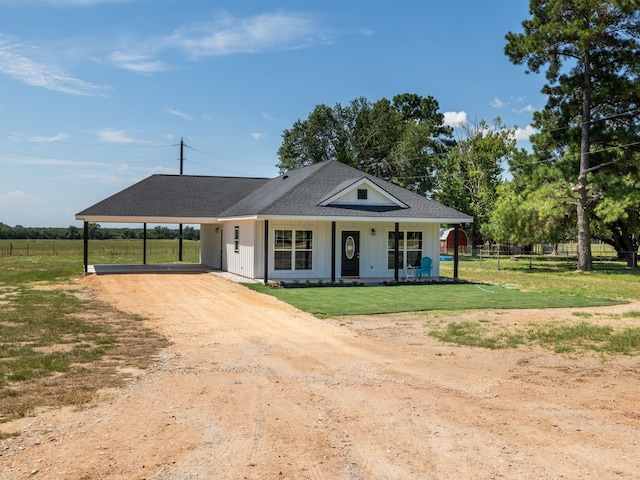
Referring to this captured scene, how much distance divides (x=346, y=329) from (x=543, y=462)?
6.98 m

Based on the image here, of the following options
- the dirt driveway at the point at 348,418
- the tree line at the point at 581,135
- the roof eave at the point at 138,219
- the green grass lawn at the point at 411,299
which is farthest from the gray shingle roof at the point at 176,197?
the dirt driveway at the point at 348,418

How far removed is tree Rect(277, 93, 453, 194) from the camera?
5022cm

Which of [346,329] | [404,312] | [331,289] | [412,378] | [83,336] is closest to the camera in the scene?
[412,378]

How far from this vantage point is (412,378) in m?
7.73

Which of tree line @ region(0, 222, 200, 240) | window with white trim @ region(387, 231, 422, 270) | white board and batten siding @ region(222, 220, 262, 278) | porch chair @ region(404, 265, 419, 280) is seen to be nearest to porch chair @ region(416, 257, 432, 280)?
porch chair @ region(404, 265, 419, 280)

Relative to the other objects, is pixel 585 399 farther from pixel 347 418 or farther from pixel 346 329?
pixel 346 329

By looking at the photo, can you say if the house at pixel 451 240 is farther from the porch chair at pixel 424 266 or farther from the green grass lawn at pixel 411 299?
the green grass lawn at pixel 411 299

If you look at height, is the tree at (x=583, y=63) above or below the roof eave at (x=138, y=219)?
above

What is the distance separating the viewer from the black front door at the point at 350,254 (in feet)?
73.4

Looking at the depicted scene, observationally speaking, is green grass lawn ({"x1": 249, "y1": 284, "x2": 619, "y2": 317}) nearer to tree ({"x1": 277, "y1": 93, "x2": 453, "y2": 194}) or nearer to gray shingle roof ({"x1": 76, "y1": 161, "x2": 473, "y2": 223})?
gray shingle roof ({"x1": 76, "y1": 161, "x2": 473, "y2": 223})

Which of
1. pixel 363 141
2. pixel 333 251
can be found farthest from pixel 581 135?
pixel 363 141

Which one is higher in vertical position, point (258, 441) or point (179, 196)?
point (179, 196)

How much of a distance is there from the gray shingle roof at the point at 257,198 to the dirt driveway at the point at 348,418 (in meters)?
11.9

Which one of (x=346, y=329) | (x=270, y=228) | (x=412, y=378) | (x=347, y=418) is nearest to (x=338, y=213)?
(x=270, y=228)
